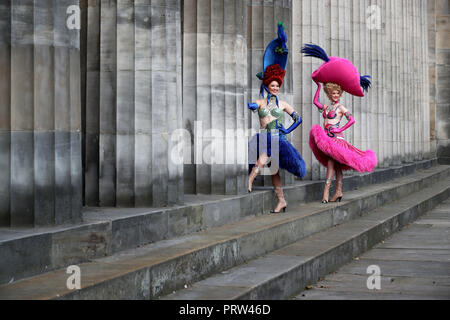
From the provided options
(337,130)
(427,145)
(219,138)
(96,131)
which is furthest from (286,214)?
(427,145)

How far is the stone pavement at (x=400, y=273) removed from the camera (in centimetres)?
917

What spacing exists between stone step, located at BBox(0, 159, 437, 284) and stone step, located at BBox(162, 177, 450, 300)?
0.98 metres

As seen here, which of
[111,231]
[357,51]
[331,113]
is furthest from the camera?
[357,51]

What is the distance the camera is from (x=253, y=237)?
1009cm

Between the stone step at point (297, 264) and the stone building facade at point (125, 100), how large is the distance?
1.57 metres

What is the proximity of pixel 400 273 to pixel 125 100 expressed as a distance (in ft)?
13.2

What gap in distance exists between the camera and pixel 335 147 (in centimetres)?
1461

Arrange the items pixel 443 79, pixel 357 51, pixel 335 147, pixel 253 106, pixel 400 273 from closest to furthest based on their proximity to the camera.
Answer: pixel 400 273 → pixel 253 106 → pixel 335 147 → pixel 357 51 → pixel 443 79

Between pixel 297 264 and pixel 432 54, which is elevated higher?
pixel 432 54

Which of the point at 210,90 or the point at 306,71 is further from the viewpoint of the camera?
the point at 306,71

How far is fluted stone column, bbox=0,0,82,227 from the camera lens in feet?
25.6

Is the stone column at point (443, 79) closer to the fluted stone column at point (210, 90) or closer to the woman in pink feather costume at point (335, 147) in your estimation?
the woman in pink feather costume at point (335, 147)

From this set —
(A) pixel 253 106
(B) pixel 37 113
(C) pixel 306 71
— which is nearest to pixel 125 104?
(B) pixel 37 113

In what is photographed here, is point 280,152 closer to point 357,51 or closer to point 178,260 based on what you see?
point 178,260
